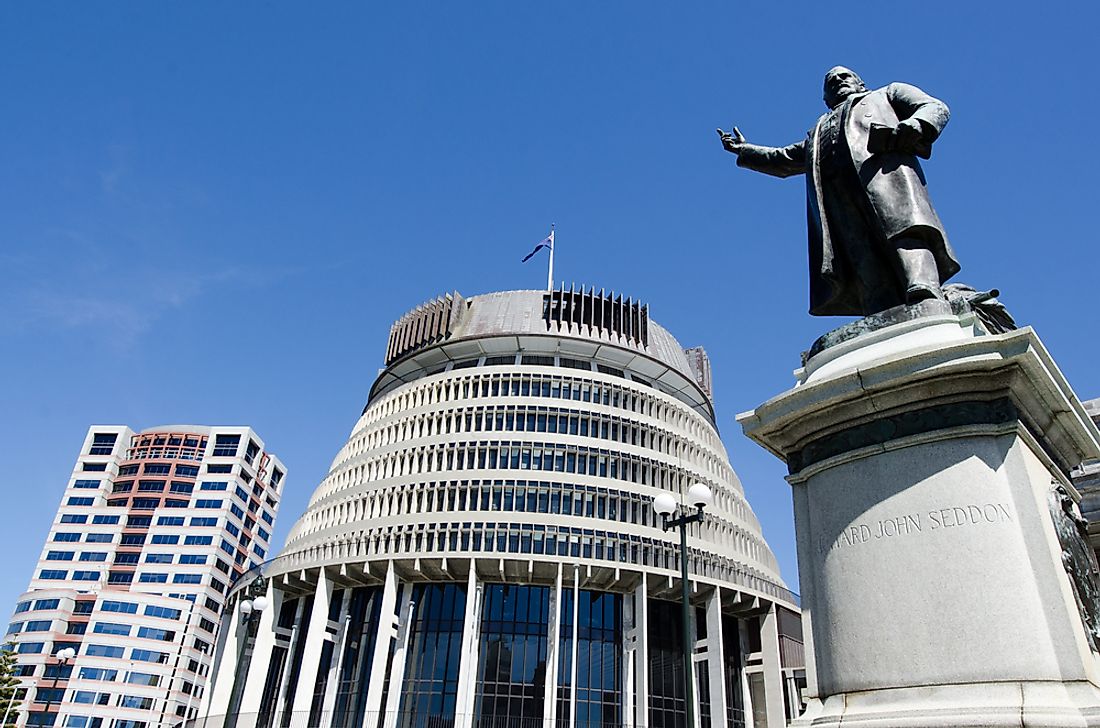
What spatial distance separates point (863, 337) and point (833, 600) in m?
1.82

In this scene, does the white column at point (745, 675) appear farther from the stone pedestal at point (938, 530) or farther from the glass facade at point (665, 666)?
the stone pedestal at point (938, 530)

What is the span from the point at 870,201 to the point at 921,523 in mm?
2531

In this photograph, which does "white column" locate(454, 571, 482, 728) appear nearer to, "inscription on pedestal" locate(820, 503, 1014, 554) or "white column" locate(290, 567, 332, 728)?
"white column" locate(290, 567, 332, 728)

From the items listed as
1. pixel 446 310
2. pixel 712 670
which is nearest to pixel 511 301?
pixel 446 310

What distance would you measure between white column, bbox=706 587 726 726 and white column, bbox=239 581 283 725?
99.4 ft

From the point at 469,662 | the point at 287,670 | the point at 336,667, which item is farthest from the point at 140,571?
the point at 469,662

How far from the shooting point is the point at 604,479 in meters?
56.5

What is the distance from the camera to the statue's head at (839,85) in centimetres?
650

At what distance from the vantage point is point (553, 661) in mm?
49906

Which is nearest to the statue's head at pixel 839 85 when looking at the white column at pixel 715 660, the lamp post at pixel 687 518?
the lamp post at pixel 687 518

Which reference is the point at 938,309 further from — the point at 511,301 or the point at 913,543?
the point at 511,301

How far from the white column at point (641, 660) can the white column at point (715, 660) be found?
13.9ft

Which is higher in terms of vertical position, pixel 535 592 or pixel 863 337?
pixel 535 592

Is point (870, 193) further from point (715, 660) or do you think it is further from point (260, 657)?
point (260, 657)
